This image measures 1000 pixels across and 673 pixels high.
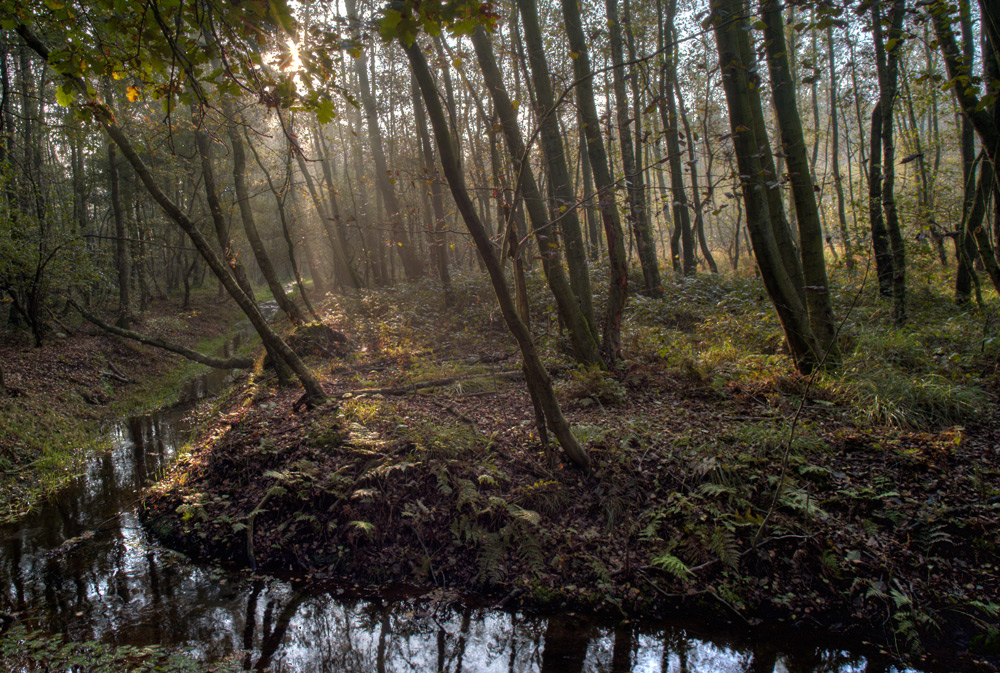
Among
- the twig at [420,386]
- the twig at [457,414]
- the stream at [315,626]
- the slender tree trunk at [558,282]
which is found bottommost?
the stream at [315,626]

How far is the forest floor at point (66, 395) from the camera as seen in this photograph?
25.2 ft

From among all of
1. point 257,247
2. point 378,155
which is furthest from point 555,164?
point 378,155

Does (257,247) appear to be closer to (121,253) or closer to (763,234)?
(121,253)

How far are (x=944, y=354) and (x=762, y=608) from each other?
535 centimetres

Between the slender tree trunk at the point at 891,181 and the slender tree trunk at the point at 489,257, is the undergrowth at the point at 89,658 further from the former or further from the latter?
the slender tree trunk at the point at 891,181

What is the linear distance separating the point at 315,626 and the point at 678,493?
3524 millimetres

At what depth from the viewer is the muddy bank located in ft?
13.1

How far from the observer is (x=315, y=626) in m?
4.18

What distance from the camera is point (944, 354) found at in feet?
22.6

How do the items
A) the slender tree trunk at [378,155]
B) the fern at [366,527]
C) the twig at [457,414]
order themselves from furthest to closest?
the slender tree trunk at [378,155] < the twig at [457,414] < the fern at [366,527]

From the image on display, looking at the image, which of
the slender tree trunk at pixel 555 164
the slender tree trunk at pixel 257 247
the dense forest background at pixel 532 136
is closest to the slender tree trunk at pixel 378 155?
the dense forest background at pixel 532 136

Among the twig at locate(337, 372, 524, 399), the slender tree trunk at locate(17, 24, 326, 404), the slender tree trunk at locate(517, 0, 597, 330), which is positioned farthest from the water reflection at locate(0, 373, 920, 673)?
the slender tree trunk at locate(517, 0, 597, 330)

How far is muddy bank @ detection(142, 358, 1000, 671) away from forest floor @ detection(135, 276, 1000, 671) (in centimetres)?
2

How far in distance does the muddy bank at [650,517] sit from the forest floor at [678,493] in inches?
0.8
